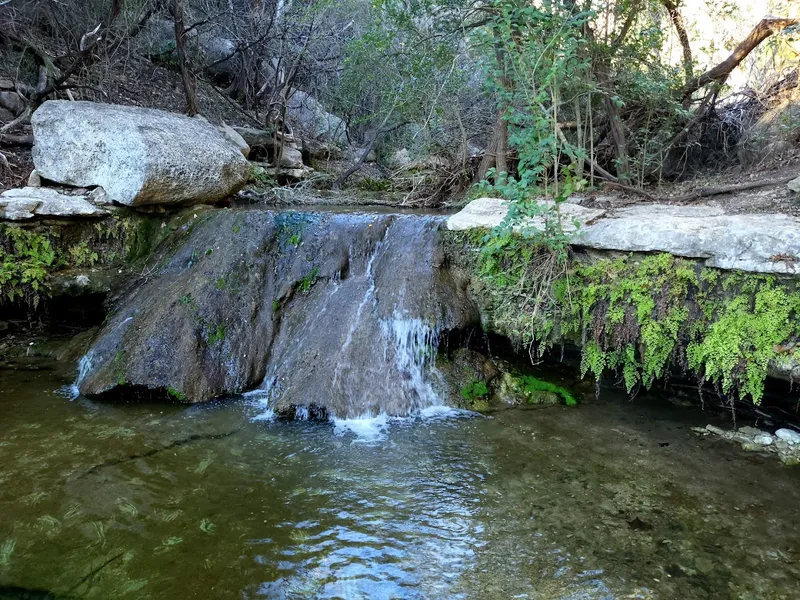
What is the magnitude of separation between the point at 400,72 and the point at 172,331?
6279mm

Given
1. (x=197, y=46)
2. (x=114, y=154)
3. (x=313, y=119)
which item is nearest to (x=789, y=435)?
(x=114, y=154)

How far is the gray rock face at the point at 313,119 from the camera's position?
46.2 feet

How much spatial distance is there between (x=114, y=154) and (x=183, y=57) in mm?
3474

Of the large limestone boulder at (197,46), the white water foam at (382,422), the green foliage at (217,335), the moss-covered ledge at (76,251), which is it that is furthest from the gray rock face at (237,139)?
the white water foam at (382,422)

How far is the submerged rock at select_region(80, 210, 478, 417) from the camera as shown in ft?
17.3

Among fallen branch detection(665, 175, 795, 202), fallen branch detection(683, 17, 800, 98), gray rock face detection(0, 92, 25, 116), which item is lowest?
fallen branch detection(665, 175, 795, 202)

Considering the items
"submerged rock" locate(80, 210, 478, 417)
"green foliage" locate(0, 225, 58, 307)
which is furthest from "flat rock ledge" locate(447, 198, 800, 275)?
"green foliage" locate(0, 225, 58, 307)

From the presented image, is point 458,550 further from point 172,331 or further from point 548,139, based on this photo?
point 172,331

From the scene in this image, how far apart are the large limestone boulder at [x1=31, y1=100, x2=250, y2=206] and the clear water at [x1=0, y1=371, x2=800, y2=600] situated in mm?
3162

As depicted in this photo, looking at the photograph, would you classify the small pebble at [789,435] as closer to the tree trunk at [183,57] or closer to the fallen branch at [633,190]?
Result: the fallen branch at [633,190]

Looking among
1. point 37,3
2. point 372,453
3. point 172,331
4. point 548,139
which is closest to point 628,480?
point 372,453

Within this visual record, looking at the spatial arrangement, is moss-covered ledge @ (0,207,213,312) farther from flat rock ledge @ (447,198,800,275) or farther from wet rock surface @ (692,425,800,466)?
wet rock surface @ (692,425,800,466)

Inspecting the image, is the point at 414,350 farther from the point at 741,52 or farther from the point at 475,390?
the point at 741,52

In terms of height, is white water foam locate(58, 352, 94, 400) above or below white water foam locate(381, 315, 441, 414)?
below
